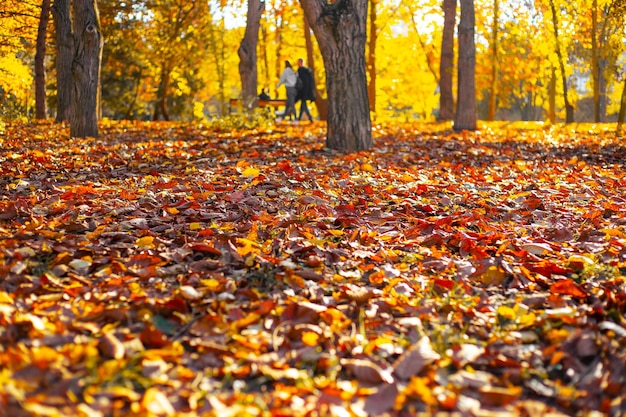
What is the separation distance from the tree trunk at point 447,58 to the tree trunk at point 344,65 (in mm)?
8334

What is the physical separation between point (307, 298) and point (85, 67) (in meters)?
9.03

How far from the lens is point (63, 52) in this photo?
47.1ft

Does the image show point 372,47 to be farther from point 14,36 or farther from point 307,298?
point 307,298

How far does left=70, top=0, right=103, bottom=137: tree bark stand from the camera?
10.3m

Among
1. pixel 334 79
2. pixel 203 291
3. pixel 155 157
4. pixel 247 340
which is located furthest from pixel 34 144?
pixel 247 340

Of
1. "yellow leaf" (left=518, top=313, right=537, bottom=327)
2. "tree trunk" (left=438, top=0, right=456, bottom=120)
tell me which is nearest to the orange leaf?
"yellow leaf" (left=518, top=313, right=537, bottom=327)

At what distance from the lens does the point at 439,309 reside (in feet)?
9.32

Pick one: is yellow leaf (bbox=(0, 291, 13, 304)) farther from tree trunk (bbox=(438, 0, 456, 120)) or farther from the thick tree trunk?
the thick tree trunk

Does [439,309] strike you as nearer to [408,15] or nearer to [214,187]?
[214,187]

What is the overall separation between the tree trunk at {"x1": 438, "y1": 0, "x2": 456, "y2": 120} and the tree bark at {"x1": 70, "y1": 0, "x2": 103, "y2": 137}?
9.70 m

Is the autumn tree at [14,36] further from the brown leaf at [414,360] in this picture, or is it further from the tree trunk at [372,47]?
the brown leaf at [414,360]

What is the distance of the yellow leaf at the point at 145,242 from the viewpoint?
11.7 ft

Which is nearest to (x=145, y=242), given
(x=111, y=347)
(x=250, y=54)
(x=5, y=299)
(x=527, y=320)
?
(x=5, y=299)

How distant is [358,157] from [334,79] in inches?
57.0
